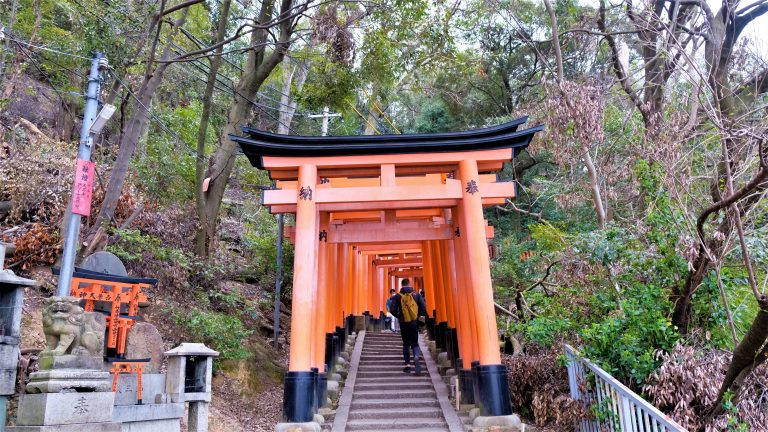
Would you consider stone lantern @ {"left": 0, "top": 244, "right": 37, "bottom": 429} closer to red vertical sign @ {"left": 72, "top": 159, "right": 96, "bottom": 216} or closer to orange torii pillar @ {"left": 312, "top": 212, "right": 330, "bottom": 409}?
red vertical sign @ {"left": 72, "top": 159, "right": 96, "bottom": 216}

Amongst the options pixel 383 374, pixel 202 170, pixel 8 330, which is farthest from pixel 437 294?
pixel 8 330

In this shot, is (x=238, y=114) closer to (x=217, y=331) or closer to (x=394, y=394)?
(x=217, y=331)

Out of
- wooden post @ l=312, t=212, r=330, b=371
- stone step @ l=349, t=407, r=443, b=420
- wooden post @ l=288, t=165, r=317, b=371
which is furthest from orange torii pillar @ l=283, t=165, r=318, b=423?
stone step @ l=349, t=407, r=443, b=420

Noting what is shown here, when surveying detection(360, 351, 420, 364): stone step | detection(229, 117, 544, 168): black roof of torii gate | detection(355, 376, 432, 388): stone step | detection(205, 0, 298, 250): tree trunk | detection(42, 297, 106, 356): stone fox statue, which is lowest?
detection(355, 376, 432, 388): stone step

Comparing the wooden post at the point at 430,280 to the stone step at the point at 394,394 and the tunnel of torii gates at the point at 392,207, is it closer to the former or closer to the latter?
the tunnel of torii gates at the point at 392,207

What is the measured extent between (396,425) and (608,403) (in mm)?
3541

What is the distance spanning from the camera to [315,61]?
13.0 meters

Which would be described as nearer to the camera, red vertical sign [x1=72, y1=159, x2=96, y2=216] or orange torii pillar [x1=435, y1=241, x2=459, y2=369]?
red vertical sign [x1=72, y1=159, x2=96, y2=216]

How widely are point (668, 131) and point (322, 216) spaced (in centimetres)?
633

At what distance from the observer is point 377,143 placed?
9117mm

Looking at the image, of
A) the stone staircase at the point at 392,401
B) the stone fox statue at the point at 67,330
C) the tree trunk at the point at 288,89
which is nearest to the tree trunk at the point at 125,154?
the stone fox statue at the point at 67,330

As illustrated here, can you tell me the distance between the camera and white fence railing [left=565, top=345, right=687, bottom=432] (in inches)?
204

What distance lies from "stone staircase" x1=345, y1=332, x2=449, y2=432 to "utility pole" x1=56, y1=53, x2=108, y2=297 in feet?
15.5

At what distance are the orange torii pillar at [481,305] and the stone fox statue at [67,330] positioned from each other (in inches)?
207
